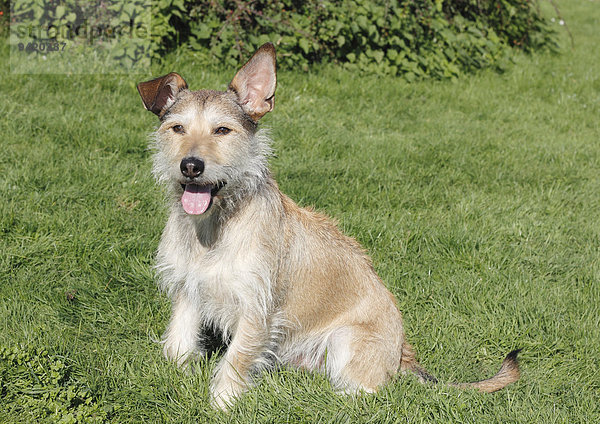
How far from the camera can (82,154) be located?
19.3ft

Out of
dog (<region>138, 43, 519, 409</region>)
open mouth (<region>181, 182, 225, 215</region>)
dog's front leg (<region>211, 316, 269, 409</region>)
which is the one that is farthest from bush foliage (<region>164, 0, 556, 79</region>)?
dog's front leg (<region>211, 316, 269, 409</region>)

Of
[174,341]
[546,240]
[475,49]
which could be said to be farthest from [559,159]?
[174,341]

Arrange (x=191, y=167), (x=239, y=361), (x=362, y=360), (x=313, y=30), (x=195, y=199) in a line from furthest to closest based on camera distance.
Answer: (x=313, y=30) → (x=362, y=360) → (x=239, y=361) → (x=195, y=199) → (x=191, y=167)

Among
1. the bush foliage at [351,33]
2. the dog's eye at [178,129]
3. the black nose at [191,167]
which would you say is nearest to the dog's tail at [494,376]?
the black nose at [191,167]

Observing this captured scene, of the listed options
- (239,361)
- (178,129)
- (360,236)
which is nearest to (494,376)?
(239,361)

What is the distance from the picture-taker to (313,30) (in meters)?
8.63

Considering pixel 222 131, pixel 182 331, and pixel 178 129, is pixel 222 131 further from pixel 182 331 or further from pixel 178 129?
pixel 182 331

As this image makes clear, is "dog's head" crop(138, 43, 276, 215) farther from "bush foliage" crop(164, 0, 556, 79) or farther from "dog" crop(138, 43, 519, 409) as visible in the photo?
"bush foliage" crop(164, 0, 556, 79)

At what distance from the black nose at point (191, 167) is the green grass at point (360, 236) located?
1.27 meters

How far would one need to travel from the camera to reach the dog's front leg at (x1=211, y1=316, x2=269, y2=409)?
3.38m

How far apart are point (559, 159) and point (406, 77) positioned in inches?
105

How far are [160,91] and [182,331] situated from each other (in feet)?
4.79

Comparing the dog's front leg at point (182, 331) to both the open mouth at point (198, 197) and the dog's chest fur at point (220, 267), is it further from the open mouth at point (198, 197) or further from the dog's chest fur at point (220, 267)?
the open mouth at point (198, 197)

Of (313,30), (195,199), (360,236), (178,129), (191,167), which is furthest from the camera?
(313,30)
